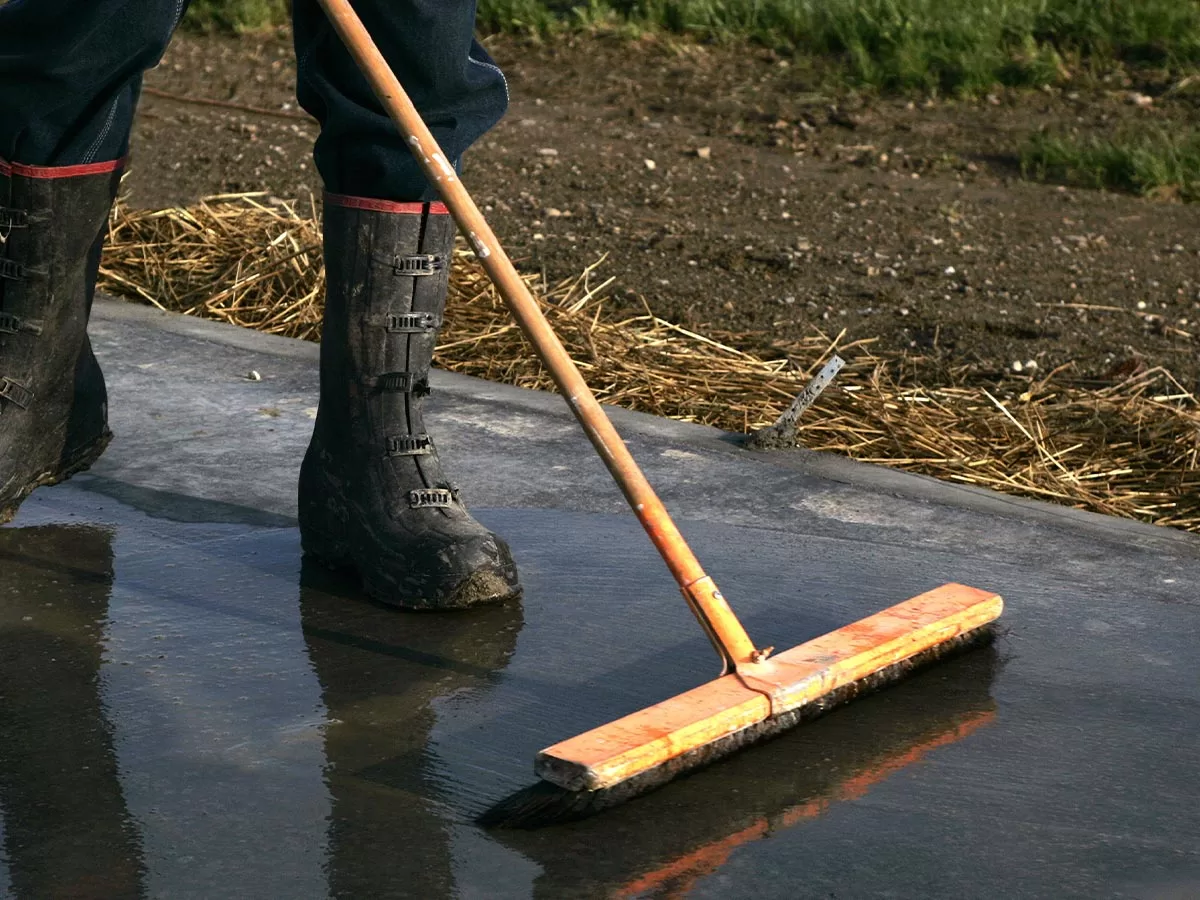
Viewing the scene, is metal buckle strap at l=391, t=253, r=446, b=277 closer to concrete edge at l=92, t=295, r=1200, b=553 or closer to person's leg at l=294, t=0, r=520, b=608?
person's leg at l=294, t=0, r=520, b=608

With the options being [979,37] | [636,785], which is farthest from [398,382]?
[979,37]

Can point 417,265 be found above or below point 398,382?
Answer: above

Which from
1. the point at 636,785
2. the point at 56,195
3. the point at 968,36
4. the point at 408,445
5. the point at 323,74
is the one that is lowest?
the point at 636,785

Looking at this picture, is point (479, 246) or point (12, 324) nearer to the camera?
point (479, 246)

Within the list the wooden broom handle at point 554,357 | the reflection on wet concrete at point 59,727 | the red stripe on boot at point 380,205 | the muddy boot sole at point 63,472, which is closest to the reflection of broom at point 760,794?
the wooden broom handle at point 554,357

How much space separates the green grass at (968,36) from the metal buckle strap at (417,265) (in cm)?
404

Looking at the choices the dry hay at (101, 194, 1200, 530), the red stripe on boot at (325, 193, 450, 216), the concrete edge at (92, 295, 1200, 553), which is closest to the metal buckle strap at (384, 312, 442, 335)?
the red stripe on boot at (325, 193, 450, 216)

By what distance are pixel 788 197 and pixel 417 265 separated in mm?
2908

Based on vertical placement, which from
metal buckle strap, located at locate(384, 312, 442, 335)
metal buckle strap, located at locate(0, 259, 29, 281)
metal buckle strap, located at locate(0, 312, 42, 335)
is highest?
metal buckle strap, located at locate(384, 312, 442, 335)

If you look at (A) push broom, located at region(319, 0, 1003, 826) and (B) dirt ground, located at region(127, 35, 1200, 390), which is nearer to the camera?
(A) push broom, located at region(319, 0, 1003, 826)

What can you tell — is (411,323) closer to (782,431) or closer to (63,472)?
(63,472)

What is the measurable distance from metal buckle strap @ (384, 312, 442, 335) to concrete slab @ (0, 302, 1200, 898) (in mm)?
308

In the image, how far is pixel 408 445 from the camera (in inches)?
89.0

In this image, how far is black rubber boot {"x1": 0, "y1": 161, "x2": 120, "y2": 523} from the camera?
2.33 meters
